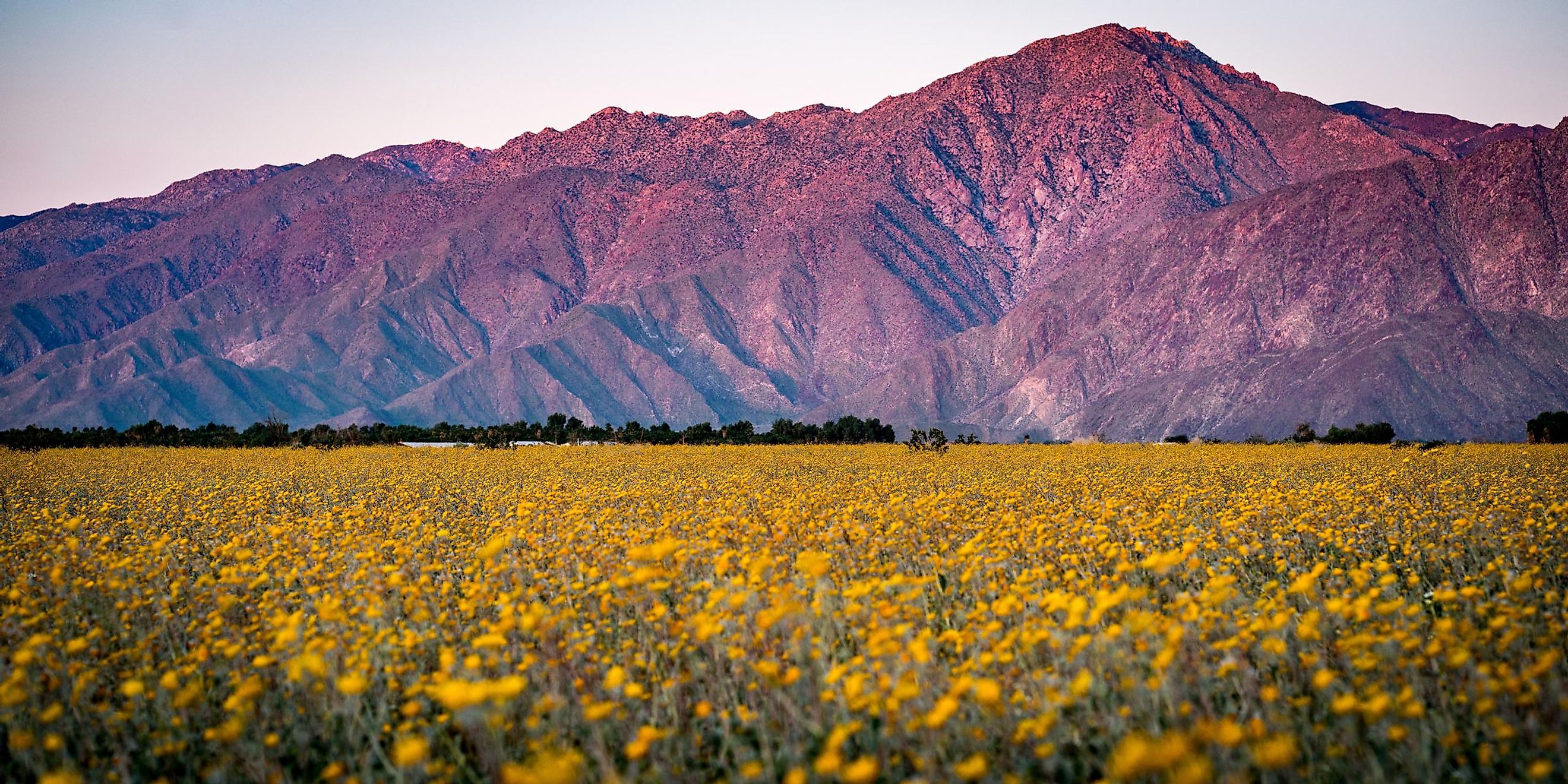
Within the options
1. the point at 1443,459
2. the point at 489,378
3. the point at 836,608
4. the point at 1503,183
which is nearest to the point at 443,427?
the point at 1443,459

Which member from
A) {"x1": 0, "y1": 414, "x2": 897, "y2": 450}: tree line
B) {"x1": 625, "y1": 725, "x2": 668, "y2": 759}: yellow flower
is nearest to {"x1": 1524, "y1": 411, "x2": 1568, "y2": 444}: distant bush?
{"x1": 0, "y1": 414, "x2": 897, "y2": 450}: tree line

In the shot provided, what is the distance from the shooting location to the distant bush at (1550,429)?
41625 mm

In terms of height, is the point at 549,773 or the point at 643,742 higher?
the point at 549,773

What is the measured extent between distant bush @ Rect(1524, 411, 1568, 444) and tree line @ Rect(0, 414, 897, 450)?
96.6 feet

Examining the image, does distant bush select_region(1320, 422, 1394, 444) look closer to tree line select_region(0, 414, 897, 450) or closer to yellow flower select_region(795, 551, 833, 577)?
tree line select_region(0, 414, 897, 450)

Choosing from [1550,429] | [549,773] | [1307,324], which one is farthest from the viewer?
[1307,324]

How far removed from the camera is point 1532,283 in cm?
11750

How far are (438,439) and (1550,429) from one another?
59.9m

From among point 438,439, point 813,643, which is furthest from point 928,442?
point 813,643

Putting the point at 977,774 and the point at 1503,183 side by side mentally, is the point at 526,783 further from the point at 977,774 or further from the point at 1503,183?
the point at 1503,183

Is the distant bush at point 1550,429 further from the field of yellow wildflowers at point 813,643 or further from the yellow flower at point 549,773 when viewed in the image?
the yellow flower at point 549,773

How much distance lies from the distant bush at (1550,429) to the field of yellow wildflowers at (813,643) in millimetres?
35711

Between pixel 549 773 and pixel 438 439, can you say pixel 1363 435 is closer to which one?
pixel 549 773

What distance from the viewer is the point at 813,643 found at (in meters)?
6.67
